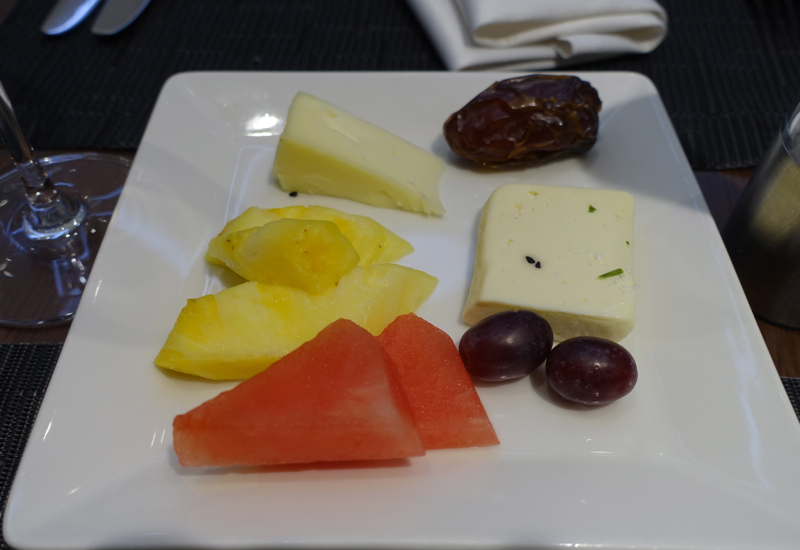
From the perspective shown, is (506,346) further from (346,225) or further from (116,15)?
(116,15)

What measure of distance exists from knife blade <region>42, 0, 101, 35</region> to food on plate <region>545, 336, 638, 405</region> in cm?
210

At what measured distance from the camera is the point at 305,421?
859mm

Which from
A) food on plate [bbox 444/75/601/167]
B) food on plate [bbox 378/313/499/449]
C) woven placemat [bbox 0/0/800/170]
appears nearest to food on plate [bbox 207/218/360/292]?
food on plate [bbox 378/313/499/449]

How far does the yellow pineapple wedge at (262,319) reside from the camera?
3.26 ft

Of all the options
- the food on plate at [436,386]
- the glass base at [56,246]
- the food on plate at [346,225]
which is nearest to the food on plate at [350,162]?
the food on plate at [346,225]

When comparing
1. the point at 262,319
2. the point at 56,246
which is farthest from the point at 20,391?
the point at 262,319

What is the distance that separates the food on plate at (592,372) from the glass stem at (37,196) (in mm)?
1255

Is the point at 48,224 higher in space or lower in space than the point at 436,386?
higher

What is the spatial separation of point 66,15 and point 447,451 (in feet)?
6.96

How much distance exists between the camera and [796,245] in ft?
3.81

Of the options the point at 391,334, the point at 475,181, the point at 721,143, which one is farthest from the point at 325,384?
the point at 721,143

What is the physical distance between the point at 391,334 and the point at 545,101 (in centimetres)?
79

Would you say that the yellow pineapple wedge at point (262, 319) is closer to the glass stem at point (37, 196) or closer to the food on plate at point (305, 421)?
the food on plate at point (305, 421)

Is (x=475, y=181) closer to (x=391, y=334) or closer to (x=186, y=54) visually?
(x=391, y=334)
